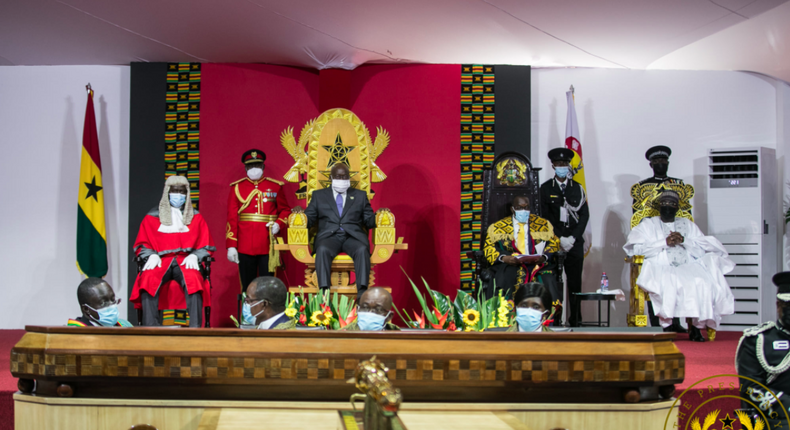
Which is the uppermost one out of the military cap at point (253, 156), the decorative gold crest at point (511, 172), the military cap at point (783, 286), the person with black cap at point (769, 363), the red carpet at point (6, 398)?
the military cap at point (253, 156)

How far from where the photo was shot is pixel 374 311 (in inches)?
118

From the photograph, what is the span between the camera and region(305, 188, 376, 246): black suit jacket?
6023mm

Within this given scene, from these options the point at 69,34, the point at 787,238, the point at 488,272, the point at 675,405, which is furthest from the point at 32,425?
the point at 787,238

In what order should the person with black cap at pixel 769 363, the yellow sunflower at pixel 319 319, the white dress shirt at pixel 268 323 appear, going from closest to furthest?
the person with black cap at pixel 769 363, the white dress shirt at pixel 268 323, the yellow sunflower at pixel 319 319

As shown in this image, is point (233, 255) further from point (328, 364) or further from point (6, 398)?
point (328, 364)

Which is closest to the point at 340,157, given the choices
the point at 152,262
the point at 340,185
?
the point at 340,185

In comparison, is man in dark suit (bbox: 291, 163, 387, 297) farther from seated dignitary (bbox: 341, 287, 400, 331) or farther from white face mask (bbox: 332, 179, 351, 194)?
seated dignitary (bbox: 341, 287, 400, 331)

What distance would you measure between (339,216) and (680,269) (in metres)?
3.12

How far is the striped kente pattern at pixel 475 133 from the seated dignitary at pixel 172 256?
301 cm

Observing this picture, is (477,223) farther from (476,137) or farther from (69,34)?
(69,34)

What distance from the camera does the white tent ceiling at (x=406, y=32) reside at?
6.07 m

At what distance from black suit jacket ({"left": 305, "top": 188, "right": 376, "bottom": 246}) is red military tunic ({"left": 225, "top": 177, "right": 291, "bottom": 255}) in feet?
2.26

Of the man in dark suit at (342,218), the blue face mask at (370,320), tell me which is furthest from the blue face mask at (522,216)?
the blue face mask at (370,320)

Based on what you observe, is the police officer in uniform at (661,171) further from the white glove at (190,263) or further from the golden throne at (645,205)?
the white glove at (190,263)
